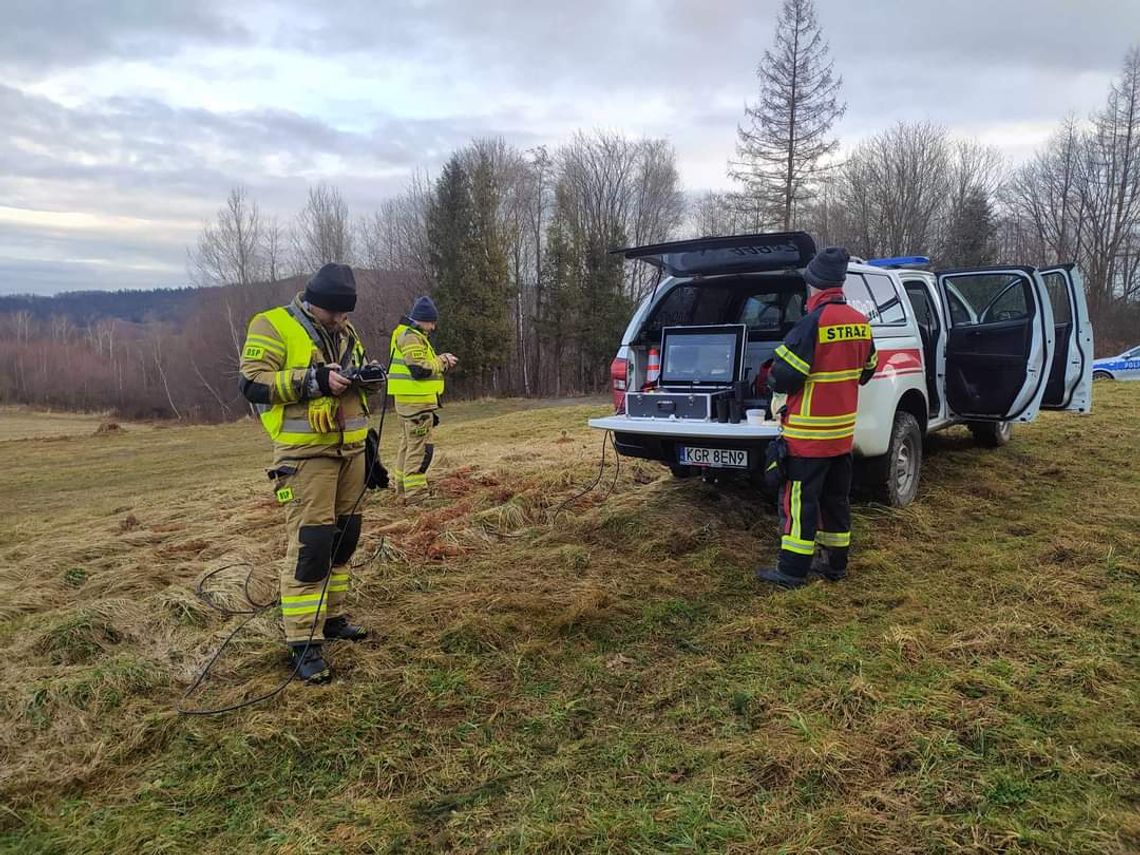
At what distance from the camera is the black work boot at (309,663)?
3.12 metres

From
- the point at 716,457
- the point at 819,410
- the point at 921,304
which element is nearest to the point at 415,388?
the point at 716,457

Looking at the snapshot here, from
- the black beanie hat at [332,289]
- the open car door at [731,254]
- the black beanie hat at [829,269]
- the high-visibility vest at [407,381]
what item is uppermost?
the open car door at [731,254]

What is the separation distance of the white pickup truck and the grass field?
2.22ft

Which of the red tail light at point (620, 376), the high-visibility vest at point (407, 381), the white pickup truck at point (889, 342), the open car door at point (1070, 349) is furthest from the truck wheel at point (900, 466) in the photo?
the high-visibility vest at point (407, 381)

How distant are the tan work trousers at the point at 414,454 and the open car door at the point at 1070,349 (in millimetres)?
5678

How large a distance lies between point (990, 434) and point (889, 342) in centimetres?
340

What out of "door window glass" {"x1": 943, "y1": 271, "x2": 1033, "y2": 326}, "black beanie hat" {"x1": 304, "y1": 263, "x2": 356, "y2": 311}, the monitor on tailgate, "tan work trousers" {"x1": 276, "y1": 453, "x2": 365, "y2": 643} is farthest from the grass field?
"door window glass" {"x1": 943, "y1": 271, "x2": 1033, "y2": 326}

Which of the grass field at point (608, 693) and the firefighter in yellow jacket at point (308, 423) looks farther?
the firefighter in yellow jacket at point (308, 423)

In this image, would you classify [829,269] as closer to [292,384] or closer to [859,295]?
[859,295]

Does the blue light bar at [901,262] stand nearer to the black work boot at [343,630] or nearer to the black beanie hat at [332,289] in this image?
the black beanie hat at [332,289]

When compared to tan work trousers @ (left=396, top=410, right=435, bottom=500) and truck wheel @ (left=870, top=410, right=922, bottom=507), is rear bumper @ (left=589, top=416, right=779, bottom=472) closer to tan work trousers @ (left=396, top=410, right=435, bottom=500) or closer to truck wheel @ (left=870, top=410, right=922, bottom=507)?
truck wheel @ (left=870, top=410, right=922, bottom=507)

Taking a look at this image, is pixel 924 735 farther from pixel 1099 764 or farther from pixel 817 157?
pixel 817 157

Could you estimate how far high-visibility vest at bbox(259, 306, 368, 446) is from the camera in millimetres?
3191

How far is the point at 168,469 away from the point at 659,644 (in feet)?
38.0
